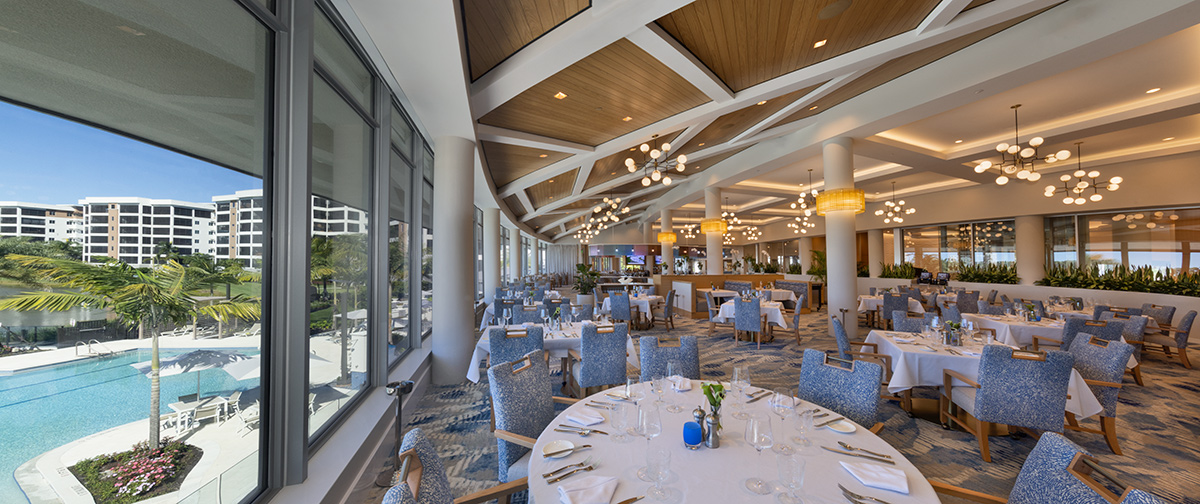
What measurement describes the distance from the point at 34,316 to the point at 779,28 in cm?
497

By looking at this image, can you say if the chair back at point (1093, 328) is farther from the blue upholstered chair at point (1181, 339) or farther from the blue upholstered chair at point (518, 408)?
the blue upholstered chair at point (518, 408)

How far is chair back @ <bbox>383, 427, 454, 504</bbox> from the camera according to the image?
4.09 ft

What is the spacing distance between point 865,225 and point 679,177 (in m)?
7.22

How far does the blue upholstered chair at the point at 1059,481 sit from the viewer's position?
1251mm

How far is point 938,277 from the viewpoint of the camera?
1162cm

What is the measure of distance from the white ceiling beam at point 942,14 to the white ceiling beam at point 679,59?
2005mm

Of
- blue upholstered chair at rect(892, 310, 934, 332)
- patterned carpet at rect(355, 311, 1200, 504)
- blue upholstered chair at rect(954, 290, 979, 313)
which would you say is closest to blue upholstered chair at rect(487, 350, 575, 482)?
patterned carpet at rect(355, 311, 1200, 504)

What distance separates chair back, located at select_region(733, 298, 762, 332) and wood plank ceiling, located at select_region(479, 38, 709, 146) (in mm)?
3400

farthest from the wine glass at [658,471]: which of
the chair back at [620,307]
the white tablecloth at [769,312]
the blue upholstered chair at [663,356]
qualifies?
the chair back at [620,307]

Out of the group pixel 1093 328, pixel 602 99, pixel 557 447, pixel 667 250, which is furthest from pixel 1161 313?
pixel 667 250

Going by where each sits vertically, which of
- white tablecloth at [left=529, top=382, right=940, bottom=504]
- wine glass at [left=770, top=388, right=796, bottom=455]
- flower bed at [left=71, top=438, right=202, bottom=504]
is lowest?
white tablecloth at [left=529, top=382, right=940, bottom=504]

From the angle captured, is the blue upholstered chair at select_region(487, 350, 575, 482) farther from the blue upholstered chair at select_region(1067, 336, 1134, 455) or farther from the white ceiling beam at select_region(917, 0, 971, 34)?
the white ceiling beam at select_region(917, 0, 971, 34)

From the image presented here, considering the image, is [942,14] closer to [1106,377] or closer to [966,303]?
[1106,377]

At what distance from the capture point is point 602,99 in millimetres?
5328
